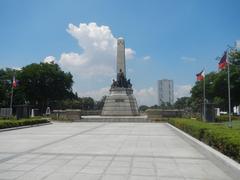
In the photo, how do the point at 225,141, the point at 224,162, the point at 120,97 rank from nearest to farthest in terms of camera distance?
the point at 224,162, the point at 225,141, the point at 120,97

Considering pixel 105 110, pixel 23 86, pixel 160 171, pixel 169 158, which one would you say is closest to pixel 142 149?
pixel 169 158

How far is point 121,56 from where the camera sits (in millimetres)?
45094

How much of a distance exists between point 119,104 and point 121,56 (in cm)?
679

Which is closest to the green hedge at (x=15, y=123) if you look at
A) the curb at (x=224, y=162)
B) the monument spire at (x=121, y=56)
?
the curb at (x=224, y=162)

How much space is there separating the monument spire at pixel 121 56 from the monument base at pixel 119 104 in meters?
2.71

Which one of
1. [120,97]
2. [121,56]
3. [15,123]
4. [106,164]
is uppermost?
[121,56]

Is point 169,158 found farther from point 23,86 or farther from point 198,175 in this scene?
point 23,86

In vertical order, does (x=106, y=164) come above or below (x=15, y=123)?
below

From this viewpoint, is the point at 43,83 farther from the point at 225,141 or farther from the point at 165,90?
the point at 165,90

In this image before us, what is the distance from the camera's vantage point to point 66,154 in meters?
10.5

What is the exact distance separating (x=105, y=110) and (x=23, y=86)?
2539 cm


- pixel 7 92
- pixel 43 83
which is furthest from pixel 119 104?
pixel 7 92

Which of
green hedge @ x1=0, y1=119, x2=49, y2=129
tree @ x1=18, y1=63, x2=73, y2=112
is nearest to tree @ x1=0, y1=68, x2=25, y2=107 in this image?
tree @ x1=18, y1=63, x2=73, y2=112

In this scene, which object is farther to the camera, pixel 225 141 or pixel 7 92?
pixel 7 92
